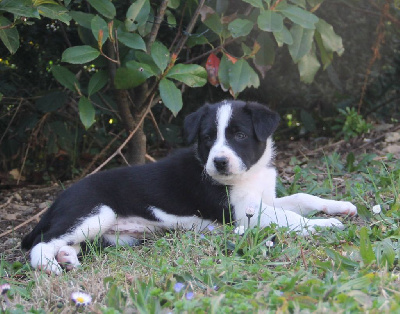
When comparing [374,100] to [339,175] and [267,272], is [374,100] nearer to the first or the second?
[339,175]

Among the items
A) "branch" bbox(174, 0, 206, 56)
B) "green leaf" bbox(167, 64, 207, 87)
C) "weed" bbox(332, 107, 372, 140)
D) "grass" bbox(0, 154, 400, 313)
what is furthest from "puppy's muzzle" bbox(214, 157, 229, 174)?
"weed" bbox(332, 107, 372, 140)

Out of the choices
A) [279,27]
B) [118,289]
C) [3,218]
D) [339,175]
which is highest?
[279,27]

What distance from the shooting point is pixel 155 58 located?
475 cm

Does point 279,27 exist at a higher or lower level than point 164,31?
higher

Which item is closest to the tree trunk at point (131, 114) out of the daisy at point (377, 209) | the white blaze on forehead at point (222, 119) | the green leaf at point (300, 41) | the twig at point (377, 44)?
the white blaze on forehead at point (222, 119)

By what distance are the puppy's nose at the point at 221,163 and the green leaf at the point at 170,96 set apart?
0.63 metres

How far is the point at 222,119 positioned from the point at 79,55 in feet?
3.71

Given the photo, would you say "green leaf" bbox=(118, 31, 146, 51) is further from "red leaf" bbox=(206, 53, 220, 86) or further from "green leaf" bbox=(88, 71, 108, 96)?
"red leaf" bbox=(206, 53, 220, 86)

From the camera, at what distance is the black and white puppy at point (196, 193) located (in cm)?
434

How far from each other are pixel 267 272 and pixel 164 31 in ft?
12.3

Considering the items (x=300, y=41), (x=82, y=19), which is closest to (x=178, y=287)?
(x=82, y=19)

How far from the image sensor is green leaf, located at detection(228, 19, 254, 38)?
497 centimetres

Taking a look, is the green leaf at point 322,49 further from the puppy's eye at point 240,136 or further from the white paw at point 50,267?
the white paw at point 50,267

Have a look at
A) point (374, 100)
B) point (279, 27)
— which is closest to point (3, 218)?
point (279, 27)
